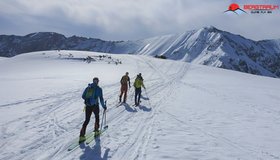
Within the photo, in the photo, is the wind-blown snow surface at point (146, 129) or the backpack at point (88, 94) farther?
the backpack at point (88, 94)

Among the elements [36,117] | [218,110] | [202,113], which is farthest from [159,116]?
[36,117]

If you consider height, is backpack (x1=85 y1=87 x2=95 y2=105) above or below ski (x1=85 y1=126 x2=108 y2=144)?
above

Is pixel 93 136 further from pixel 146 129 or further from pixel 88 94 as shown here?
pixel 146 129

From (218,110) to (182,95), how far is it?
6.06 meters

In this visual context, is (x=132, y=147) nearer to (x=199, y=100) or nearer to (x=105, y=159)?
(x=105, y=159)

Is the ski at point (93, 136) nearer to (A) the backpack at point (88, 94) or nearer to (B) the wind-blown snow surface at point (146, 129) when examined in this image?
(B) the wind-blown snow surface at point (146, 129)

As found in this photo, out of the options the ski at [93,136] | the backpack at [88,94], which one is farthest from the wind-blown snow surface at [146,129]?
the backpack at [88,94]

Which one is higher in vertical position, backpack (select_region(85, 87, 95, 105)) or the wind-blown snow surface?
backpack (select_region(85, 87, 95, 105))

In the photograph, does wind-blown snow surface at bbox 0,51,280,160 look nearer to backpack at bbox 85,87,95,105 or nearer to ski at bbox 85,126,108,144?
ski at bbox 85,126,108,144

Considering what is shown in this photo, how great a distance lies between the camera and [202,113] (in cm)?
1775

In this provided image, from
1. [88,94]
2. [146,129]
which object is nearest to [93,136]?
[88,94]

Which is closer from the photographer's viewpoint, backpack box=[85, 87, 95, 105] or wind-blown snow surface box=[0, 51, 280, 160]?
wind-blown snow surface box=[0, 51, 280, 160]

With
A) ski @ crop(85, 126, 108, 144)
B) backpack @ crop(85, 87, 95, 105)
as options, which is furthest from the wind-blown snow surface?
backpack @ crop(85, 87, 95, 105)

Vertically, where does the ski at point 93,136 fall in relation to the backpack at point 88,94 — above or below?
below
